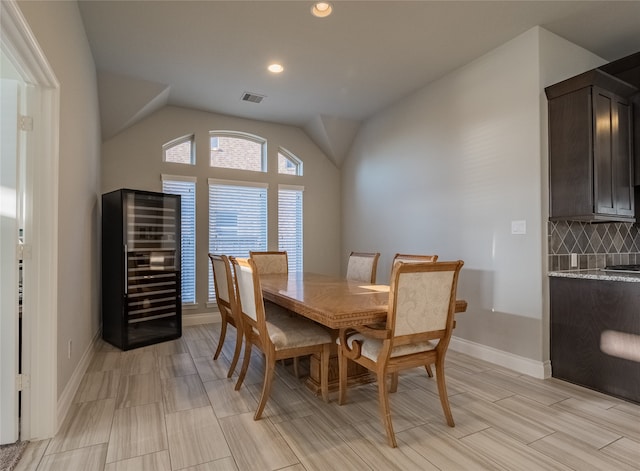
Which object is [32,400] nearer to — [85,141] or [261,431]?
[261,431]

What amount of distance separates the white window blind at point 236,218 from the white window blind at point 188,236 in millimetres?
222

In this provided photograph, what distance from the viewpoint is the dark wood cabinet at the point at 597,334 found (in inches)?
97.8

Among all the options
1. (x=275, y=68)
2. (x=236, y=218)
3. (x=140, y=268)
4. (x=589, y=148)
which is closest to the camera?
(x=589, y=148)

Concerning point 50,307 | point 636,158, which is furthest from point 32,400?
point 636,158

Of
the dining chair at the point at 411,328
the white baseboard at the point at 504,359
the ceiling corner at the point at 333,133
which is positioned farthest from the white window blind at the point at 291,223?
the dining chair at the point at 411,328

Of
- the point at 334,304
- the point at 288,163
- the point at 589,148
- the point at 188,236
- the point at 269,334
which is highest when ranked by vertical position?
the point at 288,163

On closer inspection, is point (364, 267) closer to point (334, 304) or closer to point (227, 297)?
point (227, 297)

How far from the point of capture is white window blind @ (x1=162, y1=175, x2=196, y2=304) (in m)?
4.75

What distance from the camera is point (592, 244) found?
3297 millimetres

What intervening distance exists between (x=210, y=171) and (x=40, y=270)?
3090mm

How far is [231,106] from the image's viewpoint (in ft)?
15.4

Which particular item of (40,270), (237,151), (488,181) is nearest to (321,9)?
(488,181)

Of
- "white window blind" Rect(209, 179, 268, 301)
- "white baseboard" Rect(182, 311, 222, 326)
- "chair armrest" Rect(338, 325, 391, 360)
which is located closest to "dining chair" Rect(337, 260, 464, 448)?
"chair armrest" Rect(338, 325, 391, 360)

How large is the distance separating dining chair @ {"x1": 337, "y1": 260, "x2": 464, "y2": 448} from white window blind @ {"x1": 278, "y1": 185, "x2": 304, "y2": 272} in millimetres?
3348
